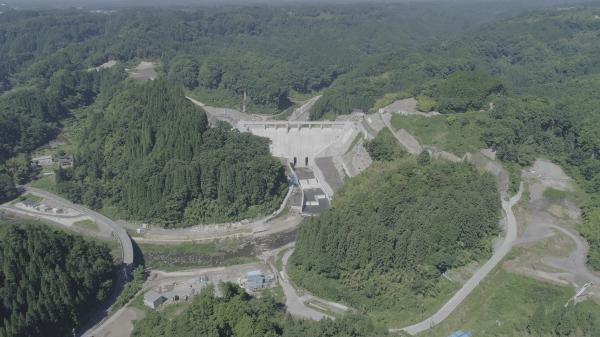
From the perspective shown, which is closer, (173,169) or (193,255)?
(193,255)

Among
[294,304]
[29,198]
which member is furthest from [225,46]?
[294,304]

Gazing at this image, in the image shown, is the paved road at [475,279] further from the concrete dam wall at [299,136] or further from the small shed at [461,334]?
the concrete dam wall at [299,136]

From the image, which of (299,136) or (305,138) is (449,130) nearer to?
(305,138)

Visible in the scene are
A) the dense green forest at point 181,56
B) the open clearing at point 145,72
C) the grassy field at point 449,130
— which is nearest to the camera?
the grassy field at point 449,130

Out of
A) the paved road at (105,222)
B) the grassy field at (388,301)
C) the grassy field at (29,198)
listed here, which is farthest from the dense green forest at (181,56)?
the grassy field at (388,301)

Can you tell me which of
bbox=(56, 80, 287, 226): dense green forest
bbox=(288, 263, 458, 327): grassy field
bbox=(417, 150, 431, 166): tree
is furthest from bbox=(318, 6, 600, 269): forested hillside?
bbox=(56, 80, 287, 226): dense green forest

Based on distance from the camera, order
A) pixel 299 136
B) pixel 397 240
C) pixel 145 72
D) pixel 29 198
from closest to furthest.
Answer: pixel 397 240 < pixel 29 198 < pixel 299 136 < pixel 145 72

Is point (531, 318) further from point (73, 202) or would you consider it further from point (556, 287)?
point (73, 202)
